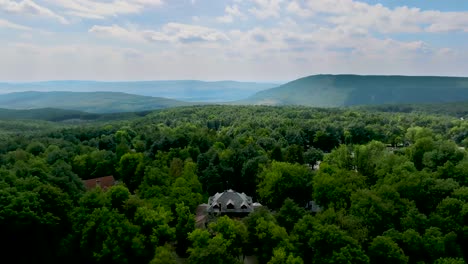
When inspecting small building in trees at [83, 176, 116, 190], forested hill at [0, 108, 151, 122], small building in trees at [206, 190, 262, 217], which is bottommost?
small building in trees at [206, 190, 262, 217]

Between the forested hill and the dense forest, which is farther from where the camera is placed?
the forested hill

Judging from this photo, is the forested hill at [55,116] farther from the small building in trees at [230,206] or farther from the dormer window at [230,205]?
the dormer window at [230,205]

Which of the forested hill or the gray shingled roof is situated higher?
the forested hill

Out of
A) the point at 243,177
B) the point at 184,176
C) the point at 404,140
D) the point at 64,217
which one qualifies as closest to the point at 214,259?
the point at 64,217

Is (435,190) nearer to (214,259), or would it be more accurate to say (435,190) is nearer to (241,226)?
(241,226)

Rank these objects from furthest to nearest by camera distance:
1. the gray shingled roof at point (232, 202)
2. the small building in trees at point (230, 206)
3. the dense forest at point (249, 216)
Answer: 1. the gray shingled roof at point (232, 202)
2. the small building in trees at point (230, 206)
3. the dense forest at point (249, 216)

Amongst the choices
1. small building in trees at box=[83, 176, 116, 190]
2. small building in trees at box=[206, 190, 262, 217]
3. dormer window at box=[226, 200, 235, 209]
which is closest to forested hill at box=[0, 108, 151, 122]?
small building in trees at box=[83, 176, 116, 190]

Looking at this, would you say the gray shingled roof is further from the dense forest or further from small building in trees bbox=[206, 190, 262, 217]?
the dense forest

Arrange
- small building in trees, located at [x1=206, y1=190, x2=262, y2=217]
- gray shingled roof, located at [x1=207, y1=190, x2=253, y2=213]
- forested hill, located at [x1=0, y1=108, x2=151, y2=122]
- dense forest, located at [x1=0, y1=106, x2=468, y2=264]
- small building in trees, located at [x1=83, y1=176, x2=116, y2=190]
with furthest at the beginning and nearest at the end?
forested hill, located at [x1=0, y1=108, x2=151, y2=122], small building in trees, located at [x1=83, y1=176, x2=116, y2=190], gray shingled roof, located at [x1=207, y1=190, x2=253, y2=213], small building in trees, located at [x1=206, y1=190, x2=262, y2=217], dense forest, located at [x1=0, y1=106, x2=468, y2=264]

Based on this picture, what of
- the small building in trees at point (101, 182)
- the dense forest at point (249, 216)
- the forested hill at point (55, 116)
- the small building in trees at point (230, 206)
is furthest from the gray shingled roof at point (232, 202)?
the forested hill at point (55, 116)
